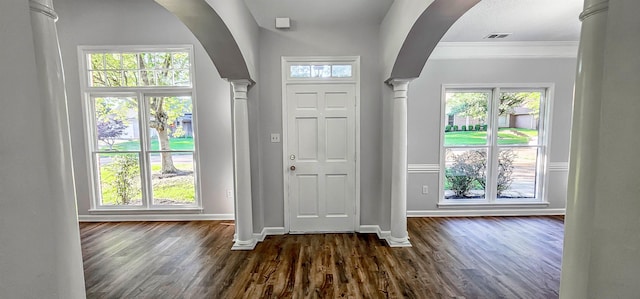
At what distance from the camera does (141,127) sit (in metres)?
3.95

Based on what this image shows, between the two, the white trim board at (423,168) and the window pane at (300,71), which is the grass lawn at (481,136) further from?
the window pane at (300,71)

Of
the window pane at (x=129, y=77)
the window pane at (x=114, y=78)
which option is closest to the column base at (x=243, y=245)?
the window pane at (x=129, y=77)

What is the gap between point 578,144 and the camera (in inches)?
30.6

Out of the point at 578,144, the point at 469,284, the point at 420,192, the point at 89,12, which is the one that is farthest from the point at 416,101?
the point at 89,12

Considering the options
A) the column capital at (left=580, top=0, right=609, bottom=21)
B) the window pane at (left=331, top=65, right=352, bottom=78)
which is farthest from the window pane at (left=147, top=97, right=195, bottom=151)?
the column capital at (left=580, top=0, right=609, bottom=21)

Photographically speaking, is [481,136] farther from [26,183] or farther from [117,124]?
[117,124]

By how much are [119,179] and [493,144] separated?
19.8 feet

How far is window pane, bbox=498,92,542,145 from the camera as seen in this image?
4.12 m

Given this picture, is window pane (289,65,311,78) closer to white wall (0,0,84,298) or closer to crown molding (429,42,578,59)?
crown molding (429,42,578,59)

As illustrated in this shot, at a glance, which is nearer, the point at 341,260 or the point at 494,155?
the point at 341,260

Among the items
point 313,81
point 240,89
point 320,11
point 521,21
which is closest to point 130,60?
point 240,89

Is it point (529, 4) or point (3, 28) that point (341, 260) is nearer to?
point (3, 28)

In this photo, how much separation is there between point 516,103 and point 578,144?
165 inches

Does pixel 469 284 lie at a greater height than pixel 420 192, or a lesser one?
lesser
